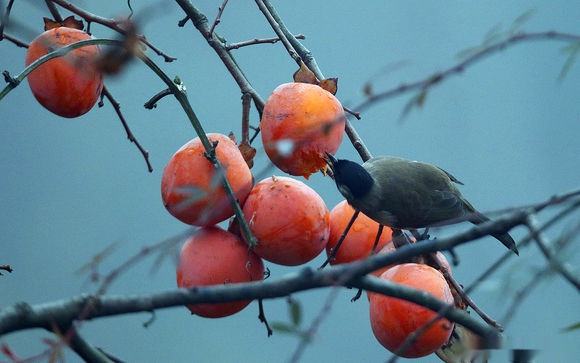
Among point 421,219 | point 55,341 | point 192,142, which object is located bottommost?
point 421,219

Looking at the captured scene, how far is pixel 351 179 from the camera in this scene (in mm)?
1422

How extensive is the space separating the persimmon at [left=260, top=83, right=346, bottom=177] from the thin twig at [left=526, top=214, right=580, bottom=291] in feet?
1.82

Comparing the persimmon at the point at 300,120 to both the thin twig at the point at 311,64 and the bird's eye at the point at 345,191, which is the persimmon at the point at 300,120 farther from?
the bird's eye at the point at 345,191

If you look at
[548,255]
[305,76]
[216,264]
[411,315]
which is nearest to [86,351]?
[548,255]

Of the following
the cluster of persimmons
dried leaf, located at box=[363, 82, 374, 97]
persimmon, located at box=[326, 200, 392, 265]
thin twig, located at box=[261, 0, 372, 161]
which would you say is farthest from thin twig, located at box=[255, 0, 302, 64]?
dried leaf, located at box=[363, 82, 374, 97]

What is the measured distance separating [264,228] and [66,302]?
0.53m

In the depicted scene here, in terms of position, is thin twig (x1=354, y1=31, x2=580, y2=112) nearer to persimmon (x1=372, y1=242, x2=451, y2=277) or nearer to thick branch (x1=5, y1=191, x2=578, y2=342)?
thick branch (x1=5, y1=191, x2=578, y2=342)

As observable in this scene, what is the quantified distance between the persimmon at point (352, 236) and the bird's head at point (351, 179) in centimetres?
4

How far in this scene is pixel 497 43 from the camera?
49 cm

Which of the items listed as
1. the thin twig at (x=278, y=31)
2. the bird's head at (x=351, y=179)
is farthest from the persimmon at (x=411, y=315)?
the thin twig at (x=278, y=31)

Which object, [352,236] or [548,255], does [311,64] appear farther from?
[548,255]

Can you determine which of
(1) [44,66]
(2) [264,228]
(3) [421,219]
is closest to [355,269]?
(2) [264,228]

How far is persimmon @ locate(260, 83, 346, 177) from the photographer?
42.1 inches

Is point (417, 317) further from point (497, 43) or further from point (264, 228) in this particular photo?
point (497, 43)
